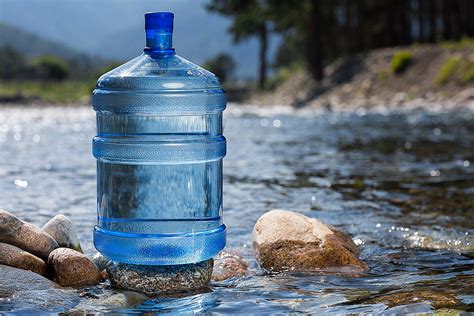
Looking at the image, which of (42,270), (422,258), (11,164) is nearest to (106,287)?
(42,270)

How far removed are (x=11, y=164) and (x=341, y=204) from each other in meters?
7.14

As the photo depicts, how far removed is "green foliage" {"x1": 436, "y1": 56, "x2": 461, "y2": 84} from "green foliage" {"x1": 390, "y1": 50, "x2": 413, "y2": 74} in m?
2.78

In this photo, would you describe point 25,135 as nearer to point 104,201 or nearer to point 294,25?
point 104,201

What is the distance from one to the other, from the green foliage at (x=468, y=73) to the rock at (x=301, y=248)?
25.5 meters

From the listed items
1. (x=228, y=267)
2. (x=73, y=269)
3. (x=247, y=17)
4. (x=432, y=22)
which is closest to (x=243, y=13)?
(x=247, y=17)

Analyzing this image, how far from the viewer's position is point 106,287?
488 cm

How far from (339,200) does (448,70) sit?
929 inches

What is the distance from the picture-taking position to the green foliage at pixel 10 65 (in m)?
113

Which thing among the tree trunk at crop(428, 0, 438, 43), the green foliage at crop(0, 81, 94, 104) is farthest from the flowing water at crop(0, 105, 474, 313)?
the green foliage at crop(0, 81, 94, 104)

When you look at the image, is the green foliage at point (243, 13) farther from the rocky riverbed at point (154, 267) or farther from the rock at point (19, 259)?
the rock at point (19, 259)

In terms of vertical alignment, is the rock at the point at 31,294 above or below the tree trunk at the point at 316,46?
below

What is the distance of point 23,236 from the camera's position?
5.12m

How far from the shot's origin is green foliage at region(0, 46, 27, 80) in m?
113

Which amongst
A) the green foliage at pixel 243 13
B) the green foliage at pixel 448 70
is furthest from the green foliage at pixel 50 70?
the green foliage at pixel 448 70
